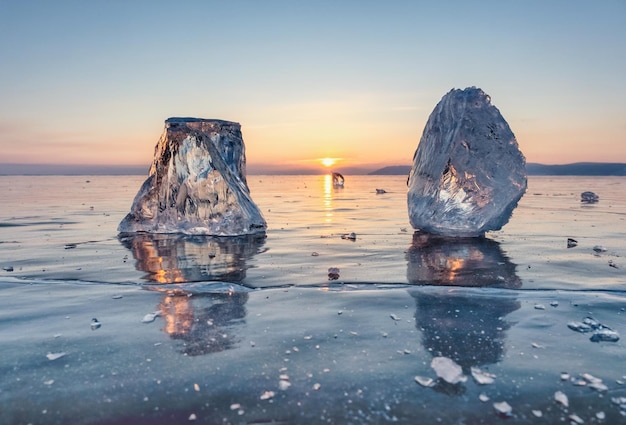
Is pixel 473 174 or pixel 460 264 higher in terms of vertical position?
pixel 473 174

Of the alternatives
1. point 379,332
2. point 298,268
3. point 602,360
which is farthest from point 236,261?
point 602,360

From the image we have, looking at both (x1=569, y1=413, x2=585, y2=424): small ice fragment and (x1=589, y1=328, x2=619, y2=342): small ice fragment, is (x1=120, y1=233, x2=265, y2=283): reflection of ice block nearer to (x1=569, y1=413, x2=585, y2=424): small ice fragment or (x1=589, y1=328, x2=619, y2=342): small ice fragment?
(x1=589, y1=328, x2=619, y2=342): small ice fragment

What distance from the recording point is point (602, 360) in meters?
2.86

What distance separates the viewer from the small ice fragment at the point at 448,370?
8.63 ft

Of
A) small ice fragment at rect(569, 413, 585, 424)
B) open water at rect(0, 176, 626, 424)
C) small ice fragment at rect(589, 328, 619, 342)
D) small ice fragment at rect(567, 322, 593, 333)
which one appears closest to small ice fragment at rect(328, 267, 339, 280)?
open water at rect(0, 176, 626, 424)

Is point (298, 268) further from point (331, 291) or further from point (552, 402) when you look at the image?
point (552, 402)

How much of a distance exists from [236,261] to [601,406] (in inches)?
194

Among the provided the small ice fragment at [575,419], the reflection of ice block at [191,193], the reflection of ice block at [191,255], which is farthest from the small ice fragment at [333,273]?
the reflection of ice block at [191,193]

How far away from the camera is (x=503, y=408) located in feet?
7.56

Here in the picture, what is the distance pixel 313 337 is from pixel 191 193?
23.0ft

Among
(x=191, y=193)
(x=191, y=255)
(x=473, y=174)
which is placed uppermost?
(x=473, y=174)

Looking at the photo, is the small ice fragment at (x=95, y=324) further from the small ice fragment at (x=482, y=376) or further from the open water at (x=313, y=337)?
the small ice fragment at (x=482, y=376)

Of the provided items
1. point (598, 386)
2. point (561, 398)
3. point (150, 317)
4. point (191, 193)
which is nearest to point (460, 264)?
point (598, 386)

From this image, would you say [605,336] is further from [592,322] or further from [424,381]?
[424,381]
